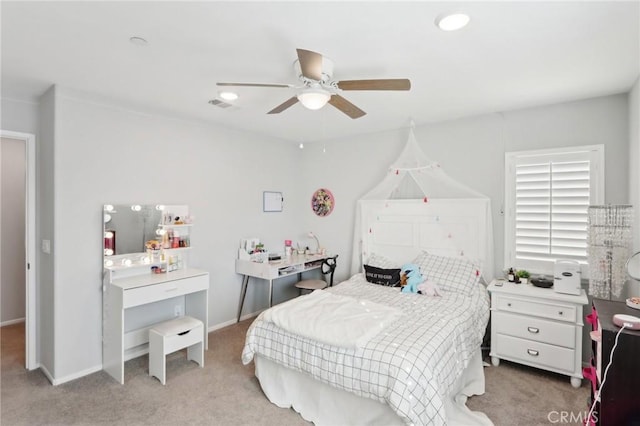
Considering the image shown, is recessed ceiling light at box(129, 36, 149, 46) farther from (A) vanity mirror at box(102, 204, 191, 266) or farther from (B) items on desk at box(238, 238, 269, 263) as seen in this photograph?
(B) items on desk at box(238, 238, 269, 263)

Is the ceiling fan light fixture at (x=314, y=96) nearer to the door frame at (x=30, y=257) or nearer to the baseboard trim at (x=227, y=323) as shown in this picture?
the door frame at (x=30, y=257)

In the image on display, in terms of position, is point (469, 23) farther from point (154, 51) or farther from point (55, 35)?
point (55, 35)

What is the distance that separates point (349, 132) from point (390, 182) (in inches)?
36.2

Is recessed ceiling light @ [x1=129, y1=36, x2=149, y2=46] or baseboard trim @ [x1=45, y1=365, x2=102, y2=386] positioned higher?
recessed ceiling light @ [x1=129, y1=36, x2=149, y2=46]

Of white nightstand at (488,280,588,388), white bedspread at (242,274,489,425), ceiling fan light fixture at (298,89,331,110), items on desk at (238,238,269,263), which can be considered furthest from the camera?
items on desk at (238,238,269,263)

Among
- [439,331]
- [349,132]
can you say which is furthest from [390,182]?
[439,331]

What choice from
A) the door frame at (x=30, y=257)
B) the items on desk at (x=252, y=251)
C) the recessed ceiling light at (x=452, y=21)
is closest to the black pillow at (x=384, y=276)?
the items on desk at (x=252, y=251)

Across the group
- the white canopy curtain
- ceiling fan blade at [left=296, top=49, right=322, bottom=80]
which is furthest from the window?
ceiling fan blade at [left=296, top=49, right=322, bottom=80]

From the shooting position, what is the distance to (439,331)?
2361mm

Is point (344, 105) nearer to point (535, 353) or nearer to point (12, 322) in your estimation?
point (535, 353)

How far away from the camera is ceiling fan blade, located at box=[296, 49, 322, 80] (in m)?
1.76

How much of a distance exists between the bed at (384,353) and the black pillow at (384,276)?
97 mm

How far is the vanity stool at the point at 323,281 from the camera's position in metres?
4.27

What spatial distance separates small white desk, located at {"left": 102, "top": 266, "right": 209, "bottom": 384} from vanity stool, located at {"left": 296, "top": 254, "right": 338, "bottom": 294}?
4.24 feet
